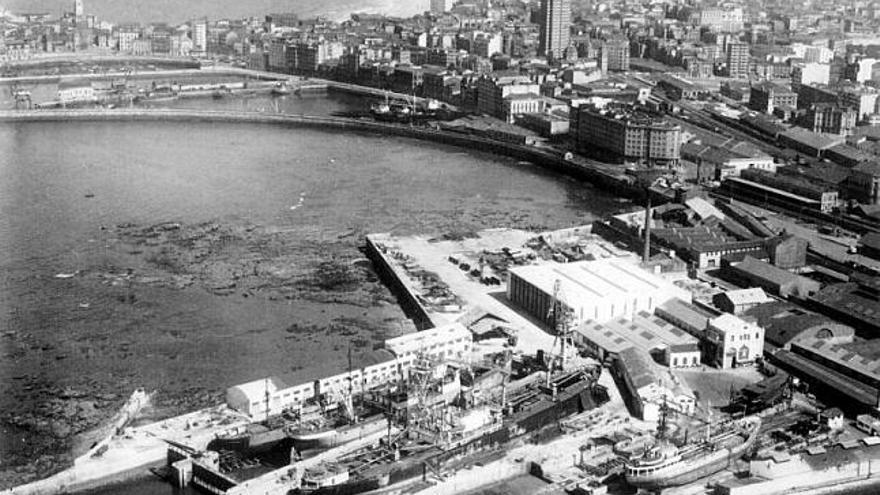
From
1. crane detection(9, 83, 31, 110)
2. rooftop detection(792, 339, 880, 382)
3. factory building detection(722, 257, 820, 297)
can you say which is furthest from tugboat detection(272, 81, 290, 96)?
rooftop detection(792, 339, 880, 382)

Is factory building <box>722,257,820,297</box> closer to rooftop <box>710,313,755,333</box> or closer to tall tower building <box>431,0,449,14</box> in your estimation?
rooftop <box>710,313,755,333</box>

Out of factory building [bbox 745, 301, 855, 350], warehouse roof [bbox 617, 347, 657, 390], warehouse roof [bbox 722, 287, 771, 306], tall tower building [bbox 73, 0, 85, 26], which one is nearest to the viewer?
warehouse roof [bbox 617, 347, 657, 390]

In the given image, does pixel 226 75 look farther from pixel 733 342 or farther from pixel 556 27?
pixel 733 342

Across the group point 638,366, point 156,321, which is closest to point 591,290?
point 638,366

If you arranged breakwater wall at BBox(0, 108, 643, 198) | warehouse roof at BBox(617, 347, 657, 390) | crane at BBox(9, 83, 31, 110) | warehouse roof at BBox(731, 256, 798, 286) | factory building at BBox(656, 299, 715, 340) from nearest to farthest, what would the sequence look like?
1. warehouse roof at BBox(617, 347, 657, 390)
2. factory building at BBox(656, 299, 715, 340)
3. warehouse roof at BBox(731, 256, 798, 286)
4. breakwater wall at BBox(0, 108, 643, 198)
5. crane at BBox(9, 83, 31, 110)

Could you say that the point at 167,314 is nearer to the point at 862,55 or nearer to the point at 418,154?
the point at 418,154

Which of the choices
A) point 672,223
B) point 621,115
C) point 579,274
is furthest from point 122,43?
point 579,274
